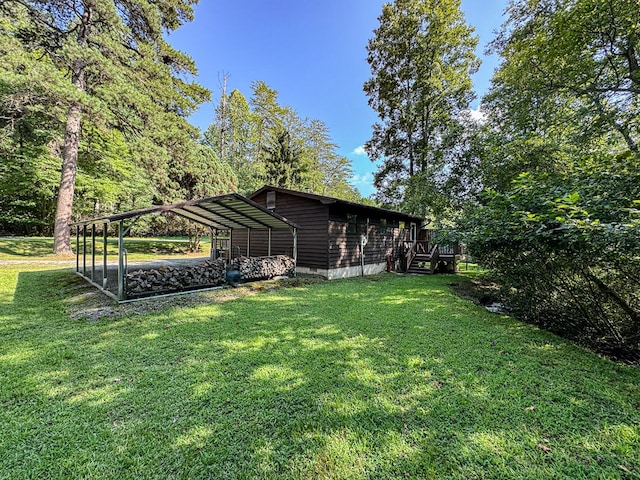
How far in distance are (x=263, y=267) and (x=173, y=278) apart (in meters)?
2.81

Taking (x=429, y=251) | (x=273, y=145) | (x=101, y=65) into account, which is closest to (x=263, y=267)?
(x=429, y=251)

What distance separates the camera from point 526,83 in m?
8.84

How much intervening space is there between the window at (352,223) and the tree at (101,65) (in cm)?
1017

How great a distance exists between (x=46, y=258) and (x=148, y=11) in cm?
1178

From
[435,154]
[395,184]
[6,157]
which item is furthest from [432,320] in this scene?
[6,157]

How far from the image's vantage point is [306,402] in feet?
8.57

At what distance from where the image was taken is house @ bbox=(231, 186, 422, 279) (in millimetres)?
10125

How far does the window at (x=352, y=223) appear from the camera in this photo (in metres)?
10.9

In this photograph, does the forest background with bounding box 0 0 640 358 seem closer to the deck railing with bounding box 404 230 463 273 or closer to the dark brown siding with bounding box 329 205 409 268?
the deck railing with bounding box 404 230 463 273

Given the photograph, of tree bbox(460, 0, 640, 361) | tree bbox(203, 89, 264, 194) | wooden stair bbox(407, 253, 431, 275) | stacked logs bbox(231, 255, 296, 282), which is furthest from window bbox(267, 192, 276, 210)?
tree bbox(203, 89, 264, 194)

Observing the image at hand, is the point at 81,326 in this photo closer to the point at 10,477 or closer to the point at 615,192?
the point at 10,477

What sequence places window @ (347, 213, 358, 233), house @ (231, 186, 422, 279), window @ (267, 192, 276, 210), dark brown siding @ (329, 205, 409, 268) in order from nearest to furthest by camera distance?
house @ (231, 186, 422, 279) < dark brown siding @ (329, 205, 409, 268) < window @ (347, 213, 358, 233) < window @ (267, 192, 276, 210)

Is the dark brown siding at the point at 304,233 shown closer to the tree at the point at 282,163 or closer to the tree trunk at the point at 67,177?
the tree trunk at the point at 67,177

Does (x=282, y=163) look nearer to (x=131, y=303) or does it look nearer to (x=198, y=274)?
(x=198, y=274)
